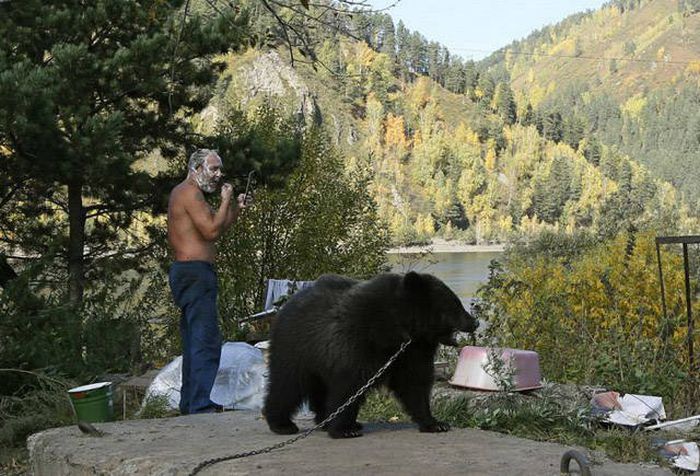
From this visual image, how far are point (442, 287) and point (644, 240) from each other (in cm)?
852

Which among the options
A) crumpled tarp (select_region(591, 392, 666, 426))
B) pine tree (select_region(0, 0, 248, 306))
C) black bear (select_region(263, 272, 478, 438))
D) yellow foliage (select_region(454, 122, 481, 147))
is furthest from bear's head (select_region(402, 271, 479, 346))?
yellow foliage (select_region(454, 122, 481, 147))

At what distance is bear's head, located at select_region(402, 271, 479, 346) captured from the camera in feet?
16.8

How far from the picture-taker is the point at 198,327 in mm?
7133

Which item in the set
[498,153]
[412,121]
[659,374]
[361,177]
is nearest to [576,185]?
[498,153]

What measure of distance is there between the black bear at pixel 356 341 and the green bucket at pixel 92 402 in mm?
2118

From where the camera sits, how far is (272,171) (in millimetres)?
16641

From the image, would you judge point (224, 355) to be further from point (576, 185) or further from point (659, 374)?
Result: point (576, 185)

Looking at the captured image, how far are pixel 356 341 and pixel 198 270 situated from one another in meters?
2.39

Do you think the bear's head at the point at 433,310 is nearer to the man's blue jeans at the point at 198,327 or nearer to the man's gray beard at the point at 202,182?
the man's blue jeans at the point at 198,327

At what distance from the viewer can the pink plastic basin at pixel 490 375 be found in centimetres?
672

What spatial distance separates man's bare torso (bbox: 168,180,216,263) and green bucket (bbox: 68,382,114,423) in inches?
48.7

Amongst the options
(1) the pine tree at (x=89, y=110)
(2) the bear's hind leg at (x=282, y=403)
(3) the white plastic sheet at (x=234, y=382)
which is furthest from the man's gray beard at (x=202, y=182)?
(1) the pine tree at (x=89, y=110)

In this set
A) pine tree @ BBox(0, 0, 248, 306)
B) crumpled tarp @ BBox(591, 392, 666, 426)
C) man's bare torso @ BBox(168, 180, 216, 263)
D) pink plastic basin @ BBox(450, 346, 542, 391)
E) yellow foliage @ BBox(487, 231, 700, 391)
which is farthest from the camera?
pine tree @ BBox(0, 0, 248, 306)

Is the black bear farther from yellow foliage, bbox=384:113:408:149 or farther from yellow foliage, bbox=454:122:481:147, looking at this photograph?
yellow foliage, bbox=454:122:481:147
